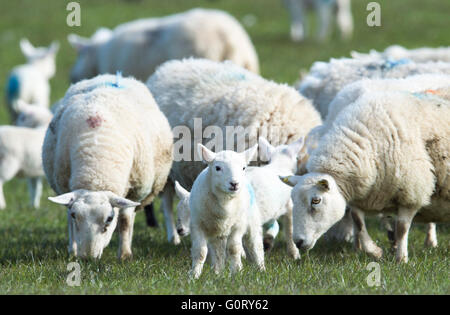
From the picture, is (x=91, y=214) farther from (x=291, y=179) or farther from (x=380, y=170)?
(x=380, y=170)

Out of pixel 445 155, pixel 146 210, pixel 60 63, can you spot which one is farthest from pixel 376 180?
pixel 60 63

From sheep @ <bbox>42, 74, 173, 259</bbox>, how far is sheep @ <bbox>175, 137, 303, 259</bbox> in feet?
1.43

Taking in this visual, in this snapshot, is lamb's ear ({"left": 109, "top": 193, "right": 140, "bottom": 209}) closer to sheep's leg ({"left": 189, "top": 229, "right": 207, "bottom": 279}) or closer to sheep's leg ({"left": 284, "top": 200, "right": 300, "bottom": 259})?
sheep's leg ({"left": 189, "top": 229, "right": 207, "bottom": 279})

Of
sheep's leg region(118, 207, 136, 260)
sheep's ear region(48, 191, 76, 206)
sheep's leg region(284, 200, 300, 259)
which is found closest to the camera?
sheep's ear region(48, 191, 76, 206)

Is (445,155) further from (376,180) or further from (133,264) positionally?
(133,264)

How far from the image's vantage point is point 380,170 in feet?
19.0

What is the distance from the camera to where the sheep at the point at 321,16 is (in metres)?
22.0

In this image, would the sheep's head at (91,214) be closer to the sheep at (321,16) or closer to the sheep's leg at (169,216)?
the sheep's leg at (169,216)

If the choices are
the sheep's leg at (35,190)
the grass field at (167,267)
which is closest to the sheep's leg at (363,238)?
the grass field at (167,267)

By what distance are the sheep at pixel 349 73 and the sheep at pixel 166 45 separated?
13.0ft

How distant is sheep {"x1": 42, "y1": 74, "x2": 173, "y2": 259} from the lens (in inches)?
219

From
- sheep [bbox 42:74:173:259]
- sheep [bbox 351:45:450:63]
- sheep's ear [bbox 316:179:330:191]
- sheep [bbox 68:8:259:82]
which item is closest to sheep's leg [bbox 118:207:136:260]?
sheep [bbox 42:74:173:259]

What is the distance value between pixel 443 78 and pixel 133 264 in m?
3.14

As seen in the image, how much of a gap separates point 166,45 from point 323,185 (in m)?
7.93
